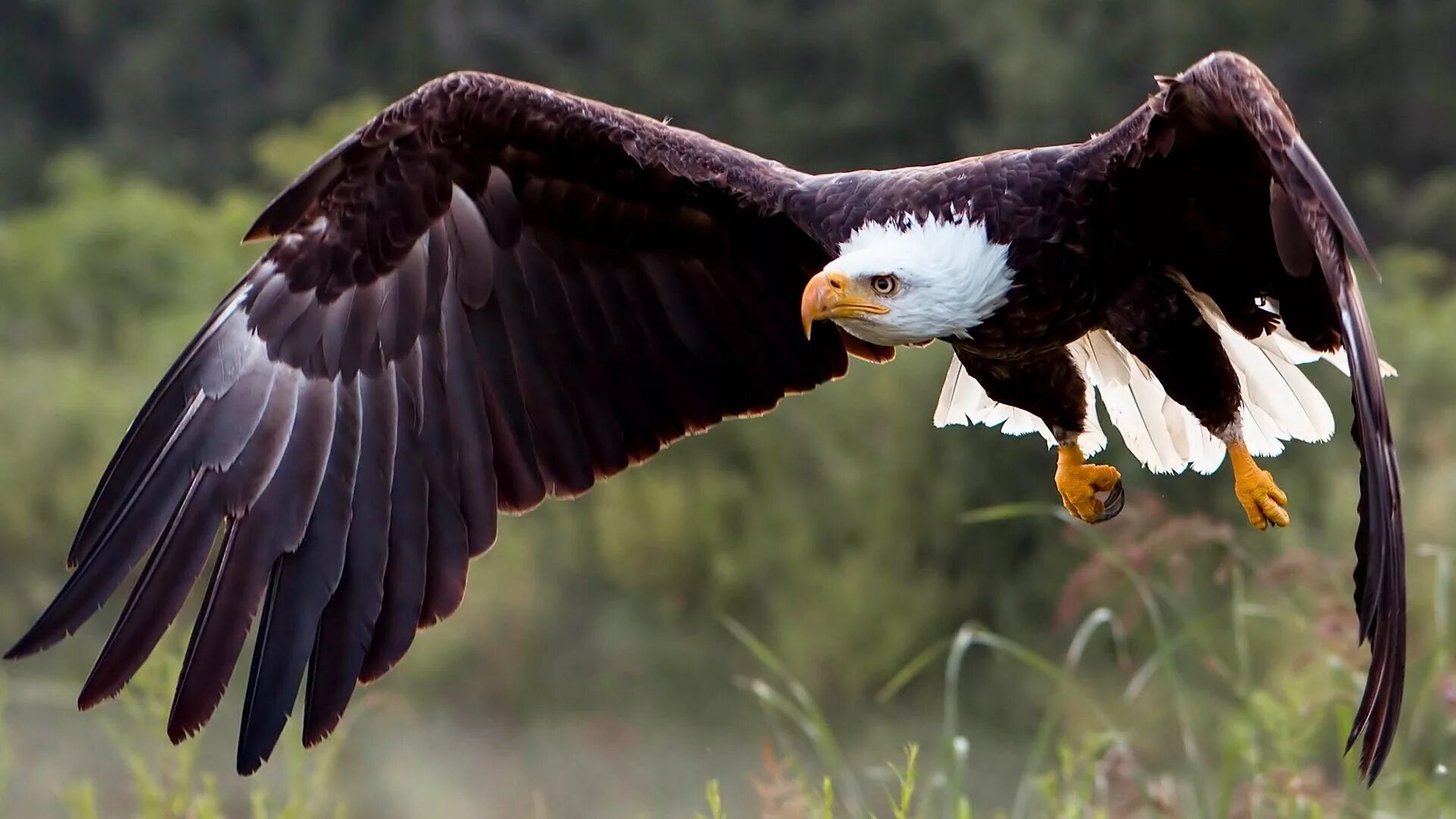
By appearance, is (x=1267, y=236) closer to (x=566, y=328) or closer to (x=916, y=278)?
(x=916, y=278)

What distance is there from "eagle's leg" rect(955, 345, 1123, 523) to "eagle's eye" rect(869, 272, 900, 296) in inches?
14.3

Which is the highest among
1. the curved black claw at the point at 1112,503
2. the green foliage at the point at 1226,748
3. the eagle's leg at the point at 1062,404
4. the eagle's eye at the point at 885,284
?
the eagle's eye at the point at 885,284

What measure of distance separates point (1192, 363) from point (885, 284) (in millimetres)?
727

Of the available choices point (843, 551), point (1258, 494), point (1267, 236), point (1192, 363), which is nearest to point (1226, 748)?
point (1258, 494)

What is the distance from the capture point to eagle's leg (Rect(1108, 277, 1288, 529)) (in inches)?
159

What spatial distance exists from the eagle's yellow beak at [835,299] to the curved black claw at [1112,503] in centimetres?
106

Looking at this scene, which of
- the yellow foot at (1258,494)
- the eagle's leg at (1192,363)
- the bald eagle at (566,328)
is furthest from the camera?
the yellow foot at (1258,494)

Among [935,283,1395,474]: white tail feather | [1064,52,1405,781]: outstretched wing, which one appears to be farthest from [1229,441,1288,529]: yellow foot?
[1064,52,1405,781]: outstretched wing

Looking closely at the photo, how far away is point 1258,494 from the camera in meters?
4.23

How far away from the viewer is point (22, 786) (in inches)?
368

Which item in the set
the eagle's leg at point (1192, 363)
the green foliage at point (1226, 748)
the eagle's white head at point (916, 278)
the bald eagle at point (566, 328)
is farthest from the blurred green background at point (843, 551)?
the eagle's white head at point (916, 278)

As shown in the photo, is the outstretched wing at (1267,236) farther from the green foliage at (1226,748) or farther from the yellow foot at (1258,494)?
the green foliage at (1226,748)

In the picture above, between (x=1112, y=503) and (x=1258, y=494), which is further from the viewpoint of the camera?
(x=1112, y=503)

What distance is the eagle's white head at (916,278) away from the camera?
383 centimetres
